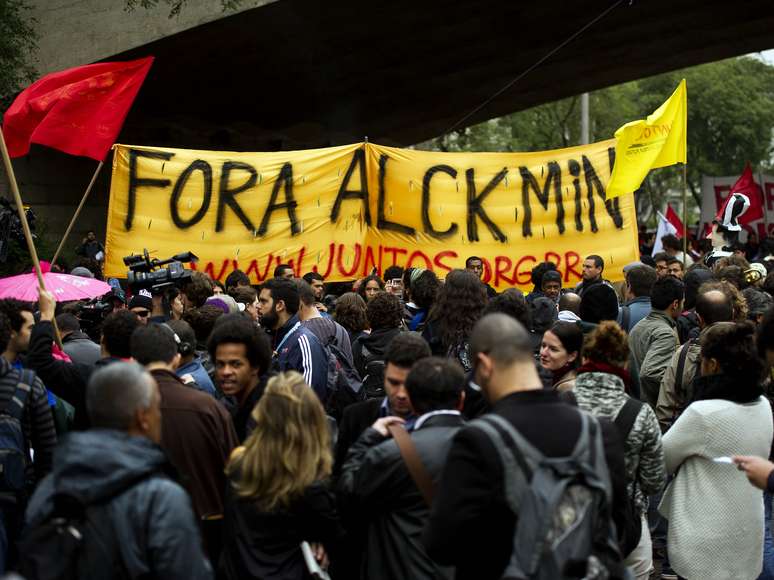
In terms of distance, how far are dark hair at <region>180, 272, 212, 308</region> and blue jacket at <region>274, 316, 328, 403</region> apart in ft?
4.66

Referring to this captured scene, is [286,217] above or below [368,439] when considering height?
above

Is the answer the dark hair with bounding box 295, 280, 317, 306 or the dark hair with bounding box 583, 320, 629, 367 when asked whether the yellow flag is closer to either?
the dark hair with bounding box 295, 280, 317, 306

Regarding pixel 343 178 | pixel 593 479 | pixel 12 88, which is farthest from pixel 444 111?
pixel 593 479

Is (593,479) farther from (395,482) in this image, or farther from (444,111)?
(444,111)

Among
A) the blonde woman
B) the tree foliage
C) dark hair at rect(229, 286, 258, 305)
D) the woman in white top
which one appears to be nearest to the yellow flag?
dark hair at rect(229, 286, 258, 305)

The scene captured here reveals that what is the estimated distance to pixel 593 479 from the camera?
12.1 ft

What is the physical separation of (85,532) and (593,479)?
5.26ft

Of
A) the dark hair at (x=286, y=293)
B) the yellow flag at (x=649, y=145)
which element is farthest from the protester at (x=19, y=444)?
the yellow flag at (x=649, y=145)

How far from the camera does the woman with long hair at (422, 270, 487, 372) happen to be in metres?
7.00

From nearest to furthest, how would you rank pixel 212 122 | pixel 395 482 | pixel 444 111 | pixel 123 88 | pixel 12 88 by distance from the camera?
pixel 395 482 < pixel 123 88 < pixel 12 88 < pixel 212 122 < pixel 444 111

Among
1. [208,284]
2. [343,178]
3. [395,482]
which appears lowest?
[395,482]

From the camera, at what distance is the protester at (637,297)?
928cm

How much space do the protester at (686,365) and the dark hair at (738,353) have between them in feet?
4.24

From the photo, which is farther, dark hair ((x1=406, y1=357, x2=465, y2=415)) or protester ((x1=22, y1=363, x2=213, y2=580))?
dark hair ((x1=406, y1=357, x2=465, y2=415))
